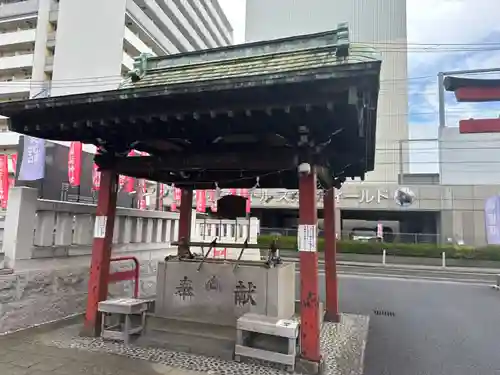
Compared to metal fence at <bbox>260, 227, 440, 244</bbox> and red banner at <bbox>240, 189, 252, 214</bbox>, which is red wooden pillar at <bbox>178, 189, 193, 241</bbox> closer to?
red banner at <bbox>240, 189, 252, 214</bbox>

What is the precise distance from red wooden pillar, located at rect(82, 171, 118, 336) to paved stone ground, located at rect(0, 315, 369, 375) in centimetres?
34

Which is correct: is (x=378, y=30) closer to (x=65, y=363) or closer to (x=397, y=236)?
(x=397, y=236)

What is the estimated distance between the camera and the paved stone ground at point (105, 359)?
14.8 feet

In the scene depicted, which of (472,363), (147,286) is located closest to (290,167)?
(472,363)

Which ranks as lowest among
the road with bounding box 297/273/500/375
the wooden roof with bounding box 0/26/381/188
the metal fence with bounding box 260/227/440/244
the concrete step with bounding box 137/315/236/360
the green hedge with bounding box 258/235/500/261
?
the road with bounding box 297/273/500/375

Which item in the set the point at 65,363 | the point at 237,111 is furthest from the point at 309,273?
the point at 65,363

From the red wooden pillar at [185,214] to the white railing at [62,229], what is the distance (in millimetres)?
1181

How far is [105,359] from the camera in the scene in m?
4.84

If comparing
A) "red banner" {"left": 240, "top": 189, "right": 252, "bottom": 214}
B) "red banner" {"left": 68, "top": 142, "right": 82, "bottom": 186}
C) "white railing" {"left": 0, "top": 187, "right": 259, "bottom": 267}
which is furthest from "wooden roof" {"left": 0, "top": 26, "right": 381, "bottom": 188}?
"red banner" {"left": 68, "top": 142, "right": 82, "bottom": 186}

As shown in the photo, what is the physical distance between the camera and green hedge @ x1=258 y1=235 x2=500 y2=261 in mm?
23688

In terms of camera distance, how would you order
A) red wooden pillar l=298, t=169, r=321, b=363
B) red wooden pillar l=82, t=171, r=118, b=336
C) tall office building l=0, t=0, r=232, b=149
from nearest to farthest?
red wooden pillar l=298, t=169, r=321, b=363 → red wooden pillar l=82, t=171, r=118, b=336 → tall office building l=0, t=0, r=232, b=149

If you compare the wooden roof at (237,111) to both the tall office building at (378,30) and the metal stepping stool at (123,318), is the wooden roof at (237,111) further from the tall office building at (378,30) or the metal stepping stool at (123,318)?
the tall office building at (378,30)

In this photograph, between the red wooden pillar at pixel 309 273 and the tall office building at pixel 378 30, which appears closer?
the red wooden pillar at pixel 309 273

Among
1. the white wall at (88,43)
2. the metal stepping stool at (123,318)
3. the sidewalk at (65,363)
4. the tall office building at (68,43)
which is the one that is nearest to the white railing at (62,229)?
the sidewalk at (65,363)
